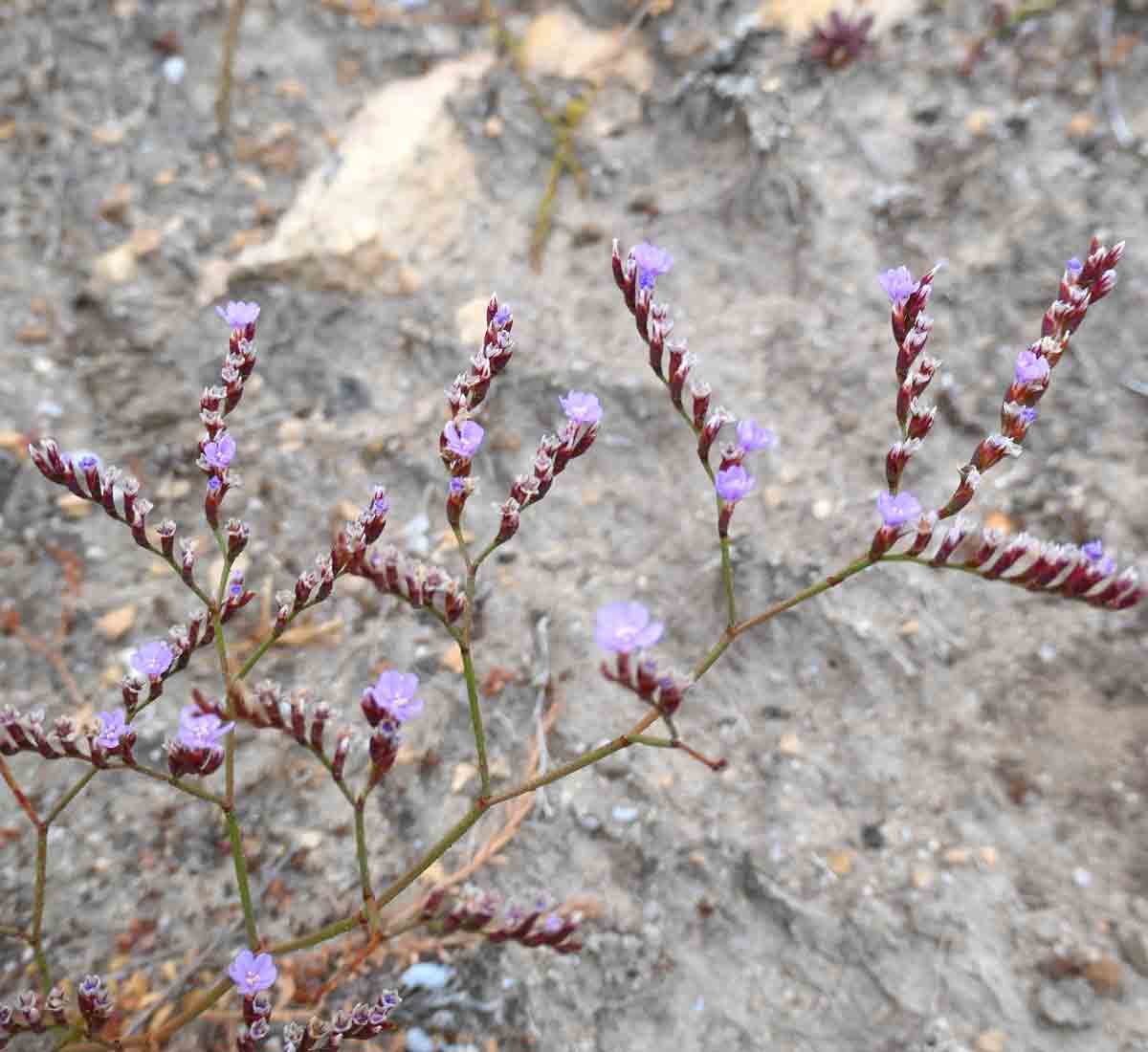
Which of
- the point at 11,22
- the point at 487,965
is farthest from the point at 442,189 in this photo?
the point at 487,965

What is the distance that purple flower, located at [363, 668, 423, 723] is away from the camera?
57.8 inches

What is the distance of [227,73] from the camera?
12.0ft

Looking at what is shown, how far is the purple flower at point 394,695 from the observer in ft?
4.82

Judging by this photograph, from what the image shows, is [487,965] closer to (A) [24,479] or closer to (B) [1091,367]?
(A) [24,479]

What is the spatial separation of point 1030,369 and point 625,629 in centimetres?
74

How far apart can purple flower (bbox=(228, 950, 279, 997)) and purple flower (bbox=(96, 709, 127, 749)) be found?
352 mm

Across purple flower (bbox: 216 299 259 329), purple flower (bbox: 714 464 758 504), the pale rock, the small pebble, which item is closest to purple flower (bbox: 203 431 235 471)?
purple flower (bbox: 216 299 259 329)

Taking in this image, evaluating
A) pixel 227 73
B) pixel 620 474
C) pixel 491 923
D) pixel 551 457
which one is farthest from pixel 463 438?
pixel 227 73

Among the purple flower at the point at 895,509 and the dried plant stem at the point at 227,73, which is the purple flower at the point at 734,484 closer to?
the purple flower at the point at 895,509

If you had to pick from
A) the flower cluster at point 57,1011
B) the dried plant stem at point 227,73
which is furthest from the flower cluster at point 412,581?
the dried plant stem at point 227,73

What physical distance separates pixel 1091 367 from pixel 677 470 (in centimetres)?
117

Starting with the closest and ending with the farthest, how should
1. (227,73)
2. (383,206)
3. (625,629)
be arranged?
(625,629) < (383,206) < (227,73)

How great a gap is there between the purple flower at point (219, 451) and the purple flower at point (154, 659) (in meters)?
0.29

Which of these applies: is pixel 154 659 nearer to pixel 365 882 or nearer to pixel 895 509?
pixel 365 882
